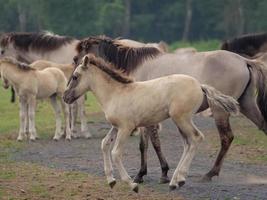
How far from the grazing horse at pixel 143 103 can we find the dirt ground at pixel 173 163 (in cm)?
70

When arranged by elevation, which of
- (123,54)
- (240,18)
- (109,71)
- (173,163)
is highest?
(109,71)

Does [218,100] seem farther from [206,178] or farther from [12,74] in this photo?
[12,74]

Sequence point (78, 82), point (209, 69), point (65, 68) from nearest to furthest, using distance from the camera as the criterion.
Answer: point (78, 82) < point (209, 69) < point (65, 68)

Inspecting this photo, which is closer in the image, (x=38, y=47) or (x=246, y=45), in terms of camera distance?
(x=246, y=45)

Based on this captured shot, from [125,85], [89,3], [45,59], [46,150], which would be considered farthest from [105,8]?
[125,85]

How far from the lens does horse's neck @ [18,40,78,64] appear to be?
71.2ft

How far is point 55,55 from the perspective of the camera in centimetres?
2188

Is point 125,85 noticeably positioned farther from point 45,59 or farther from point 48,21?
point 48,21

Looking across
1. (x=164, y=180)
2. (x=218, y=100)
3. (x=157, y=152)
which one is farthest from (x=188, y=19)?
(x=218, y=100)

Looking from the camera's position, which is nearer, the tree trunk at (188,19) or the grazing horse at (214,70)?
the grazing horse at (214,70)

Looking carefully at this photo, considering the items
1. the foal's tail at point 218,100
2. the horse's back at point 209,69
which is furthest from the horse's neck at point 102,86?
the horse's back at point 209,69

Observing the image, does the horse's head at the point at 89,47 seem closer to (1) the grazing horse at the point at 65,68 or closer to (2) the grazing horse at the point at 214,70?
(2) the grazing horse at the point at 214,70

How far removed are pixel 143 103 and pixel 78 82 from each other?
3.12 feet

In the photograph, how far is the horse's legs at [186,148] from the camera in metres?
11.0
